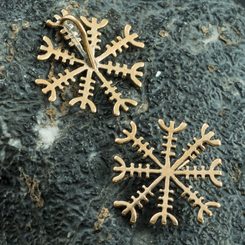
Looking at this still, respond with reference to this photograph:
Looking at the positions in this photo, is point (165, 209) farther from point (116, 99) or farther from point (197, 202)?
point (116, 99)

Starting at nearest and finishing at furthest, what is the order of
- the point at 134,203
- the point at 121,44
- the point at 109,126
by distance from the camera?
the point at 134,203
the point at 109,126
the point at 121,44

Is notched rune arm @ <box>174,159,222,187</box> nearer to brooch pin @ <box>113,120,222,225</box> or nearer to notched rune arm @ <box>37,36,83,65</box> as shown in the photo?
brooch pin @ <box>113,120,222,225</box>

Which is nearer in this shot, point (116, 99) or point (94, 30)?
point (116, 99)

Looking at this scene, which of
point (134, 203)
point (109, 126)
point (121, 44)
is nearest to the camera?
point (134, 203)

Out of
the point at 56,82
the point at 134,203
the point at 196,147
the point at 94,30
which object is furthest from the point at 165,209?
the point at 94,30

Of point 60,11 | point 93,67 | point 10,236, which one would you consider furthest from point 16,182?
point 60,11

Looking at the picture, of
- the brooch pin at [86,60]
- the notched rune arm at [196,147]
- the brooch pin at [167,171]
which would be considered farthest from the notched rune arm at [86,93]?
the notched rune arm at [196,147]

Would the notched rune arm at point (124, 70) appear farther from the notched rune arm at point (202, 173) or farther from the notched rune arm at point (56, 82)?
the notched rune arm at point (202, 173)

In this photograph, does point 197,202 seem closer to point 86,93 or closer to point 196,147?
point 196,147
